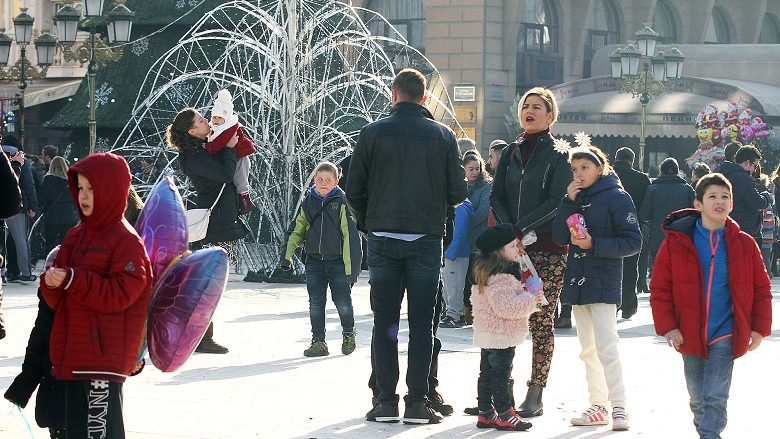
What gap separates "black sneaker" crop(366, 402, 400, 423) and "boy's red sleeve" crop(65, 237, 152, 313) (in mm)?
2773

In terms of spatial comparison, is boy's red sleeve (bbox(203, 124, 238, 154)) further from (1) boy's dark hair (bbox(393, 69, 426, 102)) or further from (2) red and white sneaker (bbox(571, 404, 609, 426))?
(2) red and white sneaker (bbox(571, 404, 609, 426))

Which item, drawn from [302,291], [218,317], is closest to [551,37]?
[302,291]

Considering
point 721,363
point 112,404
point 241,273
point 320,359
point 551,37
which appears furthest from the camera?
point 551,37

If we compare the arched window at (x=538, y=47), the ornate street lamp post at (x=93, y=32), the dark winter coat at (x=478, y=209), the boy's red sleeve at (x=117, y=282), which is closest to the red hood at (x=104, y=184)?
the boy's red sleeve at (x=117, y=282)

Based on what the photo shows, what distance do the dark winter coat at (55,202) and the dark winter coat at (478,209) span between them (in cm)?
627

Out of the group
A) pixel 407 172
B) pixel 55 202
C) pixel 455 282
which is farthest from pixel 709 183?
pixel 55 202

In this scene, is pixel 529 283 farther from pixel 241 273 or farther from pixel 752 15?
pixel 752 15

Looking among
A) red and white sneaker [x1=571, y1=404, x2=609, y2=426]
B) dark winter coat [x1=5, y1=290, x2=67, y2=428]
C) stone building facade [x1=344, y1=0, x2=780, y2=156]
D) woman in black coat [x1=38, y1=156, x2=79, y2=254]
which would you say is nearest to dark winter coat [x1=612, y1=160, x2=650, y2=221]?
woman in black coat [x1=38, y1=156, x2=79, y2=254]

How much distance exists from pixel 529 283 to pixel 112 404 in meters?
3.05

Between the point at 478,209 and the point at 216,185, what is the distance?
10.8 feet

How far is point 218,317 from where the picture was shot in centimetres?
1452

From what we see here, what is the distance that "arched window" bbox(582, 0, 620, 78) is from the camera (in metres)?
40.2

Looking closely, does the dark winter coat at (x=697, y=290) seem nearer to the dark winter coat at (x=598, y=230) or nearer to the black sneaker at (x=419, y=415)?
the dark winter coat at (x=598, y=230)

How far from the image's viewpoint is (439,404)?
910 cm
